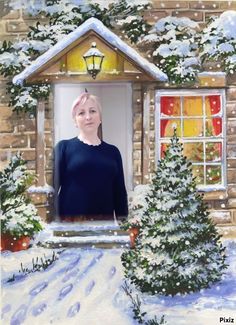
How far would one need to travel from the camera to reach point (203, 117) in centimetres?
230

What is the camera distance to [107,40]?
228 centimetres

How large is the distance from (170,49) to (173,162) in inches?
17.4

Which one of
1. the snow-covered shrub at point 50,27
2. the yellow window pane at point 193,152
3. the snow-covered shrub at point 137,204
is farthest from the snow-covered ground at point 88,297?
the snow-covered shrub at point 50,27

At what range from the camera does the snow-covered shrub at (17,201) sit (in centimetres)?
230

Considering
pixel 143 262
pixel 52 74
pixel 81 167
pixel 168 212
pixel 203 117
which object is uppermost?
pixel 52 74

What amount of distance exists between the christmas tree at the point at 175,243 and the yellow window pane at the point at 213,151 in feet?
0.38

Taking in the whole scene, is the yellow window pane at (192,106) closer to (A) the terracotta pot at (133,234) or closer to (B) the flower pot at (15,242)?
(A) the terracotta pot at (133,234)

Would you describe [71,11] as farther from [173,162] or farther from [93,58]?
[173,162]

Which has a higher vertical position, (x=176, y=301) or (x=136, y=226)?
(x=136, y=226)

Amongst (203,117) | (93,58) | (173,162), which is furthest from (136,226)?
(93,58)

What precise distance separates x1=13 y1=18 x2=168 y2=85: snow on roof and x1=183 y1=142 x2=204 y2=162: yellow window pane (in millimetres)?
277

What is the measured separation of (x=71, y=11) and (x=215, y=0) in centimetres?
57

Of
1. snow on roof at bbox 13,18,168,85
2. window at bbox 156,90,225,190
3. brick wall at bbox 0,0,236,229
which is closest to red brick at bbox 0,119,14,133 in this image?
brick wall at bbox 0,0,236,229

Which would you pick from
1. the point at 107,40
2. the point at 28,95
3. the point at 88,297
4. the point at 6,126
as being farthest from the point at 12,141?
the point at 88,297
